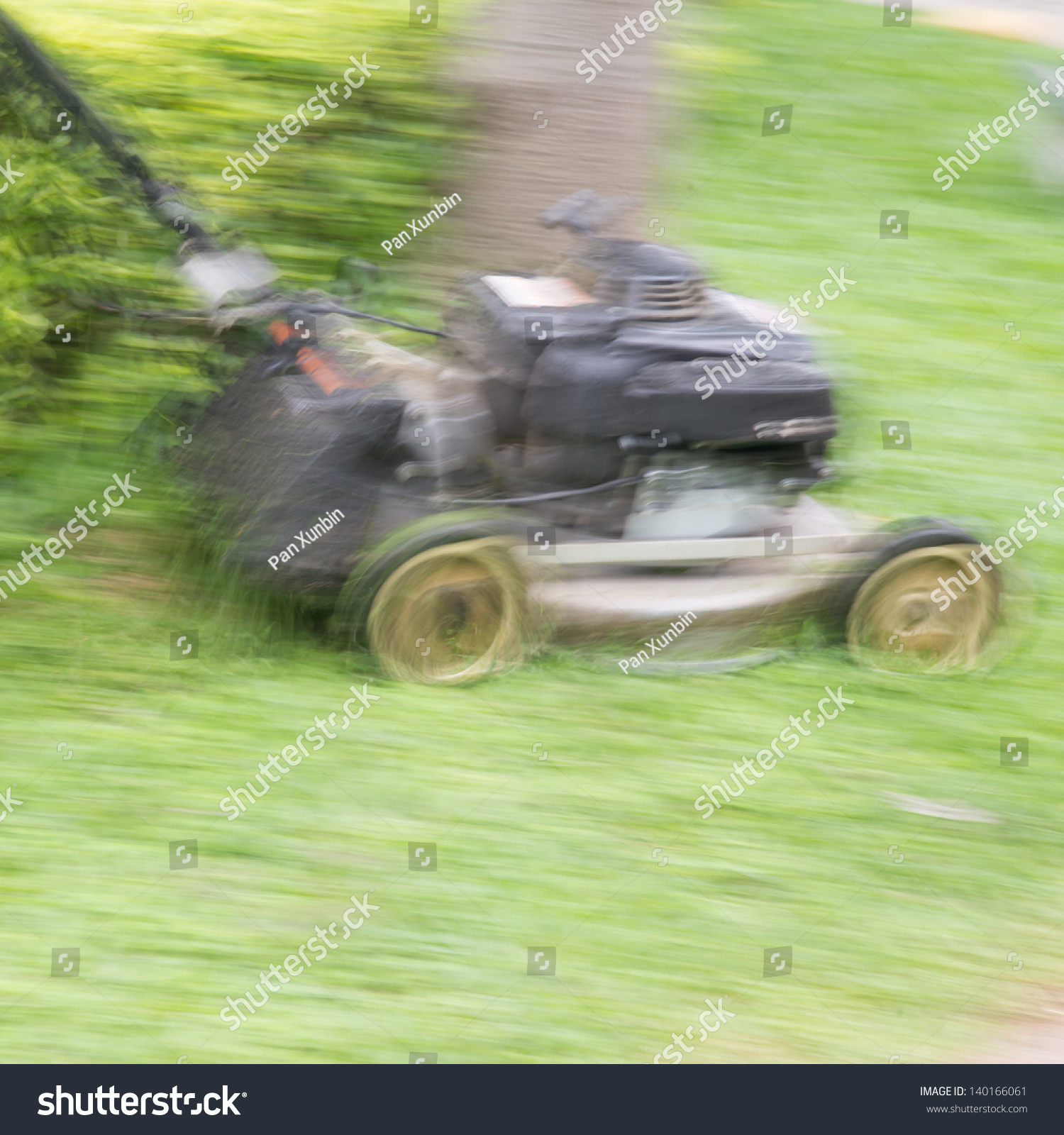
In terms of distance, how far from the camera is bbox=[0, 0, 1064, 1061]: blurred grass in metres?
3.43

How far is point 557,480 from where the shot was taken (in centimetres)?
489

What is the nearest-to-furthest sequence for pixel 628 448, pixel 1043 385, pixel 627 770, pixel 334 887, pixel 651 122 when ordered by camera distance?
1. pixel 334 887
2. pixel 627 770
3. pixel 628 448
4. pixel 651 122
5. pixel 1043 385

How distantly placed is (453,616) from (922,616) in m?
1.72

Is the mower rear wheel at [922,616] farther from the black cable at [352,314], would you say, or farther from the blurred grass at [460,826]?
the black cable at [352,314]

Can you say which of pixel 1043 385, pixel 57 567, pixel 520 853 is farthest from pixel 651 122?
pixel 520 853

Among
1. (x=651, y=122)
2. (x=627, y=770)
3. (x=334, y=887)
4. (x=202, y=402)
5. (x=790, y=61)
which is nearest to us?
(x=334, y=887)

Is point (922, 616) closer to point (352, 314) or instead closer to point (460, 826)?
point (460, 826)

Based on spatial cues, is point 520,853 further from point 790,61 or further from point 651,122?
point 790,61

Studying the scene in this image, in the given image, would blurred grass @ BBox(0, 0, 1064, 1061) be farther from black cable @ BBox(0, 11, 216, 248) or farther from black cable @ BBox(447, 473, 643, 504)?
black cable @ BBox(447, 473, 643, 504)

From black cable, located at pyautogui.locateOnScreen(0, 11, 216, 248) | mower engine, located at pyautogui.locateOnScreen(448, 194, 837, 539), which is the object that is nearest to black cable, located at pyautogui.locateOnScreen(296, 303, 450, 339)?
mower engine, located at pyautogui.locateOnScreen(448, 194, 837, 539)

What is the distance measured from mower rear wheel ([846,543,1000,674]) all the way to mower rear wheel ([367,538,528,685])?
4.16 ft

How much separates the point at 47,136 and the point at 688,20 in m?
6.75

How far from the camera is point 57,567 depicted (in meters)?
5.34

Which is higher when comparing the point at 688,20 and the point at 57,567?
the point at 688,20
